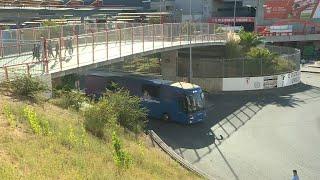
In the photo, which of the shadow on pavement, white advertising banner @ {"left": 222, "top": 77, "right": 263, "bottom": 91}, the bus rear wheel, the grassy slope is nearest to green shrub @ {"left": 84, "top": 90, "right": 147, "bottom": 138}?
the grassy slope

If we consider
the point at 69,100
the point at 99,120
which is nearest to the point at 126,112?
the point at 69,100

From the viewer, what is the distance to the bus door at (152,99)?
3372 cm

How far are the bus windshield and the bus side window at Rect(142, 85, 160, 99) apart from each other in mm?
2631

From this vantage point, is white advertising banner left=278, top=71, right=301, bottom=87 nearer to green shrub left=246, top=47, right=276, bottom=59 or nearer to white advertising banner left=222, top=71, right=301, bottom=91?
white advertising banner left=222, top=71, right=301, bottom=91

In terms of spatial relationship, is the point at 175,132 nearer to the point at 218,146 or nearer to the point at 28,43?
the point at 218,146

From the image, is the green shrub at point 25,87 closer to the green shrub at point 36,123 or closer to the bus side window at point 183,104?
the green shrub at point 36,123

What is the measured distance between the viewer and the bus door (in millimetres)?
33719

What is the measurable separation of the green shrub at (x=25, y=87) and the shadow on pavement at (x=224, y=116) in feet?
30.6

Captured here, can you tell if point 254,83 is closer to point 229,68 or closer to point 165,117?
point 229,68

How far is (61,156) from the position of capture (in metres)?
13.8

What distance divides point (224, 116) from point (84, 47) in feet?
39.1

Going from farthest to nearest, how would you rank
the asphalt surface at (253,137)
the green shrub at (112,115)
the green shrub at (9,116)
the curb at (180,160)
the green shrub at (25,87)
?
the asphalt surface at (253,137) < the curb at (180,160) < the green shrub at (25,87) < the green shrub at (112,115) < the green shrub at (9,116)

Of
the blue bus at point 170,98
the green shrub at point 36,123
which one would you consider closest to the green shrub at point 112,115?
the green shrub at point 36,123

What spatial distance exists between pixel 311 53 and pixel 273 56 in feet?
101
